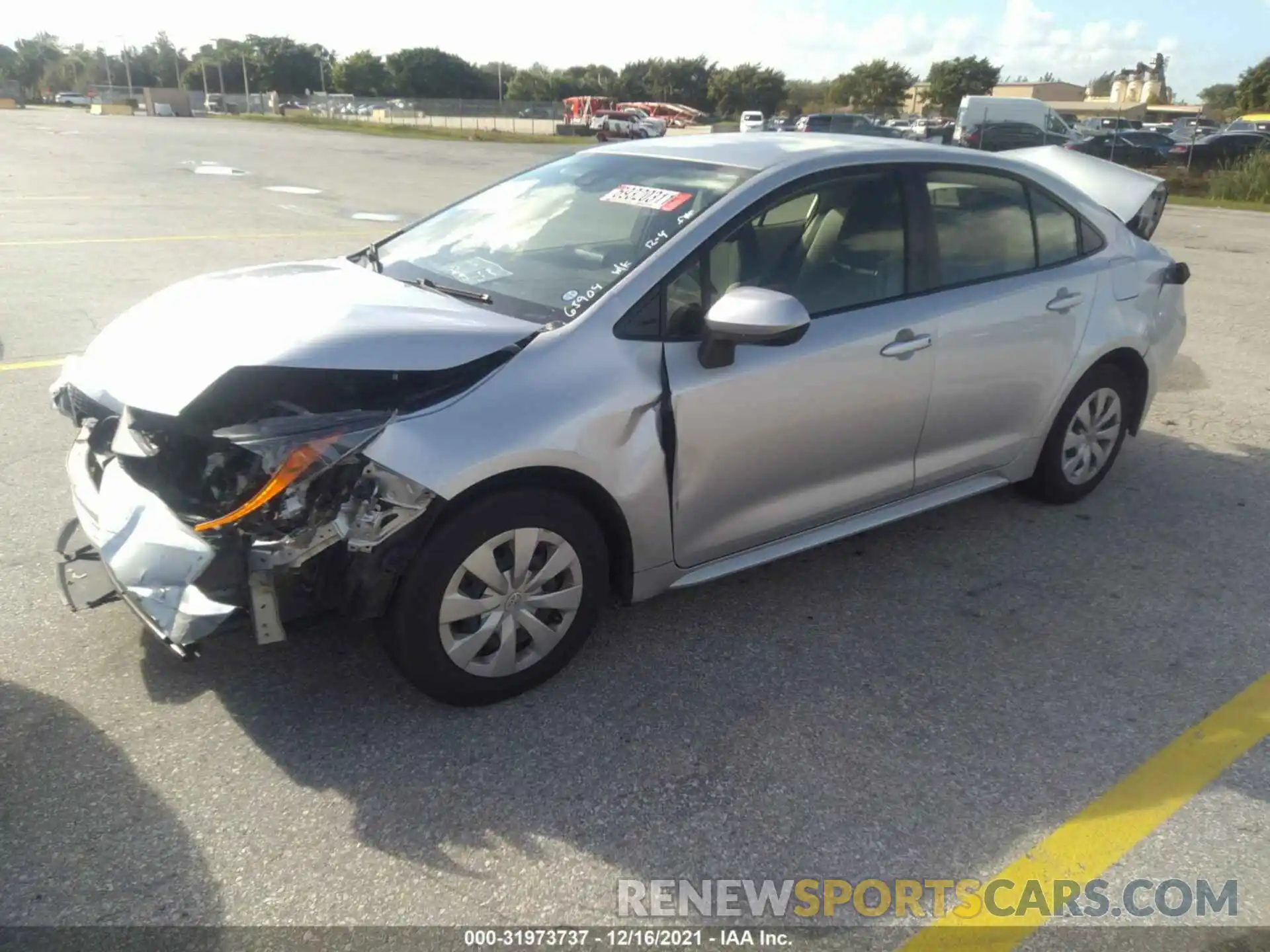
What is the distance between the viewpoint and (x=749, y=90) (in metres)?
88.1

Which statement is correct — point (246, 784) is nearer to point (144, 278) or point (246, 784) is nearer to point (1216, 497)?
point (1216, 497)

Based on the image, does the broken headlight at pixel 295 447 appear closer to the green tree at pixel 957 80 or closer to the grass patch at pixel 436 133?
the grass patch at pixel 436 133

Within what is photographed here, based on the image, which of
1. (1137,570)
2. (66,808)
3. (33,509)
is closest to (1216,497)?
(1137,570)

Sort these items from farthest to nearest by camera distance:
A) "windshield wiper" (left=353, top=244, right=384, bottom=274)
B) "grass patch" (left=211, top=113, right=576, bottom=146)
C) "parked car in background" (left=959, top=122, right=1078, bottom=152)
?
1. "grass patch" (left=211, top=113, right=576, bottom=146)
2. "parked car in background" (left=959, top=122, right=1078, bottom=152)
3. "windshield wiper" (left=353, top=244, right=384, bottom=274)

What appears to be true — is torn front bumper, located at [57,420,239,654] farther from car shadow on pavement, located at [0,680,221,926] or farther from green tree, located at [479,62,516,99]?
green tree, located at [479,62,516,99]

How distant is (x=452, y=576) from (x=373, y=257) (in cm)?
177

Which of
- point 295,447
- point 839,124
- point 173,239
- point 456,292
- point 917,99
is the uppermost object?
point 917,99

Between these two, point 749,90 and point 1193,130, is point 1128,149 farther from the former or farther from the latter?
point 749,90

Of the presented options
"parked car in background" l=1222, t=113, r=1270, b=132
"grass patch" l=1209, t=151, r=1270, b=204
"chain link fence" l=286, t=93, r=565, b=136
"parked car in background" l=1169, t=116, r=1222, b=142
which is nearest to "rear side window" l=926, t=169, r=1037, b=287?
"grass patch" l=1209, t=151, r=1270, b=204

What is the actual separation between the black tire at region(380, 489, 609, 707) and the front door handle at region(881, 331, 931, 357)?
1324 millimetres

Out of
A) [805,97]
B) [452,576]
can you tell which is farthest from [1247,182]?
[805,97]

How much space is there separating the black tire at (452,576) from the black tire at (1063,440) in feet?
8.16

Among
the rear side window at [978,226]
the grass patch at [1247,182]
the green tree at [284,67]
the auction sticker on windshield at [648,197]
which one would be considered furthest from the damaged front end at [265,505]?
the green tree at [284,67]

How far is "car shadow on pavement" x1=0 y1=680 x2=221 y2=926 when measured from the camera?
233cm
